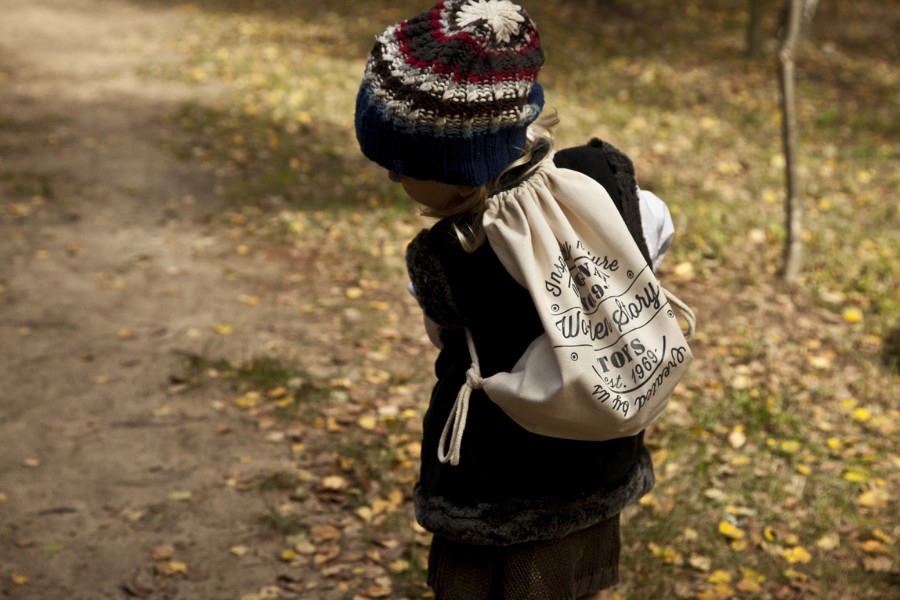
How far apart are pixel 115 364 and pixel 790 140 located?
369 centimetres

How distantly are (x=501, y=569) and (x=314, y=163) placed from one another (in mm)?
5961

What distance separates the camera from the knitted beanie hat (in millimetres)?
1778

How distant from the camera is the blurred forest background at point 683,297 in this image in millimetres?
3430

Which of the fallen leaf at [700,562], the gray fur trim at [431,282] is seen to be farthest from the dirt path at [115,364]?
the gray fur trim at [431,282]

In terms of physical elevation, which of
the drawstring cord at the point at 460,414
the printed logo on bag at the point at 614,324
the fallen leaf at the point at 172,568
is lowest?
the fallen leaf at the point at 172,568

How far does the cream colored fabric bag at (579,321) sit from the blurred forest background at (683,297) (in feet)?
5.07

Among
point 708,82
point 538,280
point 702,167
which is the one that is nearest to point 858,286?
point 702,167

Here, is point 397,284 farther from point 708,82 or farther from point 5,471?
point 708,82

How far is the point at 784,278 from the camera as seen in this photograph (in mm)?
5352

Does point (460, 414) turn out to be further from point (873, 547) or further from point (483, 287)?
point (873, 547)

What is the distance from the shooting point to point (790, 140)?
205 inches

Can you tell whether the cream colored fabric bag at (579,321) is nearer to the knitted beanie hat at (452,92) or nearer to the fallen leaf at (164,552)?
the knitted beanie hat at (452,92)

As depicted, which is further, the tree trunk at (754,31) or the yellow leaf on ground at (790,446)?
the tree trunk at (754,31)

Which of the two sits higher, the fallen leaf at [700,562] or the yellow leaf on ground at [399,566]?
the fallen leaf at [700,562]
